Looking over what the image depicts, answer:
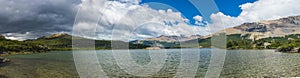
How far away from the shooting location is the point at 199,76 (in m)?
38.9

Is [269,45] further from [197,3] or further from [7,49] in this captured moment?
[197,3]

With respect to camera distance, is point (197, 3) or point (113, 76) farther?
point (113, 76)

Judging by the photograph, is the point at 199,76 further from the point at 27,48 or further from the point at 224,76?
the point at 27,48

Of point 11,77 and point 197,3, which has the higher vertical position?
point 197,3

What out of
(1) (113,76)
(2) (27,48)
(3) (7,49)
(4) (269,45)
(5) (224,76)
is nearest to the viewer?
(5) (224,76)

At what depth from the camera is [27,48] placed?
17038 centimetres

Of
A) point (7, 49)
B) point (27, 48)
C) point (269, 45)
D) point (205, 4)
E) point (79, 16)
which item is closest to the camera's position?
point (79, 16)

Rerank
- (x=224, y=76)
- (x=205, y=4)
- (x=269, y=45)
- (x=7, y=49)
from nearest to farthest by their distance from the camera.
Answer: (x=205, y=4)
(x=224, y=76)
(x=7, y=49)
(x=269, y=45)

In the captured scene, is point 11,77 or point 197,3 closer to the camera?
point 197,3

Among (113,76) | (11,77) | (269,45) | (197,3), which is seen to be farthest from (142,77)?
(269,45)

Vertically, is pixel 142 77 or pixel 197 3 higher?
pixel 197 3

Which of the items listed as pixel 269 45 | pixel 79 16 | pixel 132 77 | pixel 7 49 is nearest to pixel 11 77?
pixel 132 77

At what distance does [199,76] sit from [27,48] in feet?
516

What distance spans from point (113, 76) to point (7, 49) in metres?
135
